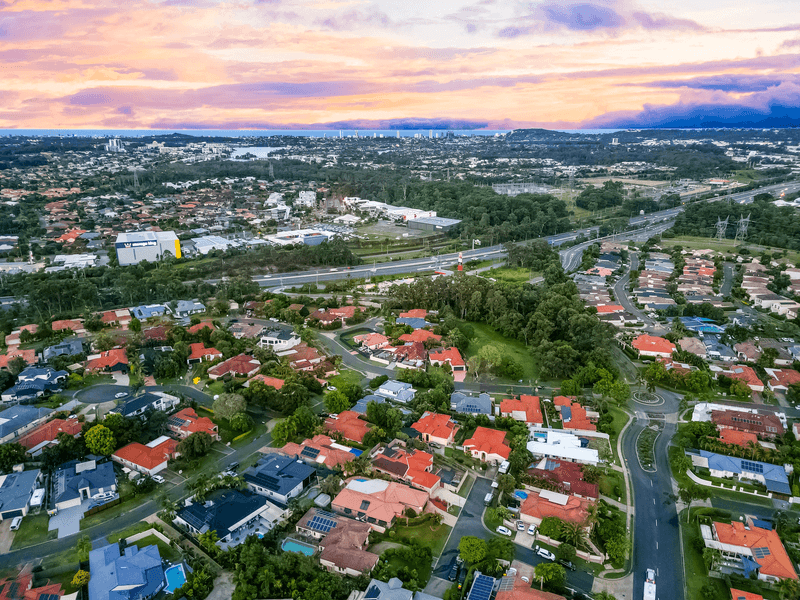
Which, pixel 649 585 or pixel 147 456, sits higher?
pixel 147 456

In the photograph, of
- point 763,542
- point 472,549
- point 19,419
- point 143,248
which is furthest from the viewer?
point 143,248

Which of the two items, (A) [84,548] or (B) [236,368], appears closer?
(A) [84,548]

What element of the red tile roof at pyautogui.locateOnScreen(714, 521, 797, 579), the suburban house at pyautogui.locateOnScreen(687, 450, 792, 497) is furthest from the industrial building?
the red tile roof at pyautogui.locateOnScreen(714, 521, 797, 579)

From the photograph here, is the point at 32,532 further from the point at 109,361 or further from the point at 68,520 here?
the point at 109,361

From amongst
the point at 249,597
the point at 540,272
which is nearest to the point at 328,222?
the point at 540,272

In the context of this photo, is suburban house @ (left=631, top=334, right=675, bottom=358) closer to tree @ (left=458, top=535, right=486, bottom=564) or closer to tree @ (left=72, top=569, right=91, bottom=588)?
tree @ (left=458, top=535, right=486, bottom=564)

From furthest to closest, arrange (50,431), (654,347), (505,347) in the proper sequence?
(505,347), (654,347), (50,431)

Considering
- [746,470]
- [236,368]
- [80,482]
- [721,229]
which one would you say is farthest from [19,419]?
[721,229]
